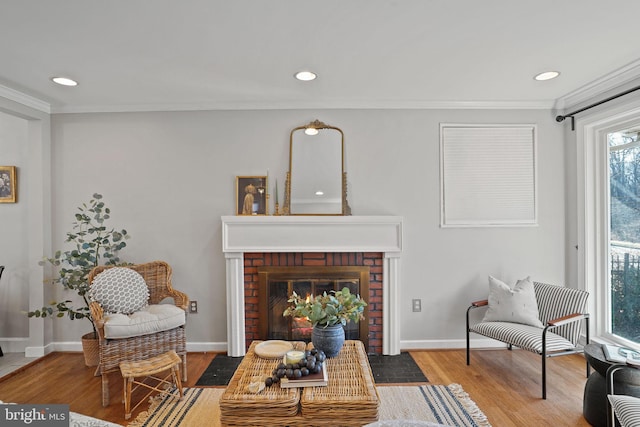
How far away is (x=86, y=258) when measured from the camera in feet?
10.3

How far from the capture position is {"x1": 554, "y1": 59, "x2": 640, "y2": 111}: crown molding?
8.64 ft

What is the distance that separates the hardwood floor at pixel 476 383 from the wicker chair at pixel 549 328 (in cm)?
16

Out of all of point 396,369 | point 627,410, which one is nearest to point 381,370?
point 396,369

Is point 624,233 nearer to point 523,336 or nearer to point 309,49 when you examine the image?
point 523,336

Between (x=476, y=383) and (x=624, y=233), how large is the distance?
1.76m

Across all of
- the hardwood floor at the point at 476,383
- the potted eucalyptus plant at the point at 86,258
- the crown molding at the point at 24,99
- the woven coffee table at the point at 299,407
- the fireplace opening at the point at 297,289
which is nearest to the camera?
the woven coffee table at the point at 299,407

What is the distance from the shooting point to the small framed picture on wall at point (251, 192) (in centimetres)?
343

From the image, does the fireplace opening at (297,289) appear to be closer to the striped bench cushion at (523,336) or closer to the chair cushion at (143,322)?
the chair cushion at (143,322)

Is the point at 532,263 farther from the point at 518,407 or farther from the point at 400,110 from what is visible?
the point at 400,110

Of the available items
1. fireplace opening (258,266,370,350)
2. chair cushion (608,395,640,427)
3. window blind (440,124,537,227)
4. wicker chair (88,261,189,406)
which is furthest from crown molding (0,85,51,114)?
chair cushion (608,395,640,427)

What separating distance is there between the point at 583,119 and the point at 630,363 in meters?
2.12

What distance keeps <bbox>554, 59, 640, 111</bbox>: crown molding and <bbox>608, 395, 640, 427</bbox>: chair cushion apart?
221 centimetres

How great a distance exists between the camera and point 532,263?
3.49 metres

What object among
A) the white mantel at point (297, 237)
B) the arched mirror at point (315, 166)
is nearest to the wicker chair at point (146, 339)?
the white mantel at point (297, 237)
